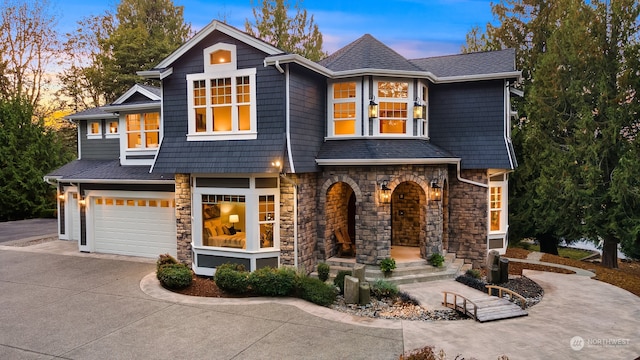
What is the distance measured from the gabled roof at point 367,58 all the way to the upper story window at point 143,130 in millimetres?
6612

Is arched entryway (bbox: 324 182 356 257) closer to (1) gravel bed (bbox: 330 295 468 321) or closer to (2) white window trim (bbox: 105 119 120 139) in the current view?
(1) gravel bed (bbox: 330 295 468 321)

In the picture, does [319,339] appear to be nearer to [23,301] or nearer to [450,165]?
[23,301]

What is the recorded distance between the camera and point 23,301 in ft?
31.2

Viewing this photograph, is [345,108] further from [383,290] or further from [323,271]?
[383,290]

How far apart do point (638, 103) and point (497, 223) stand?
6667 millimetres

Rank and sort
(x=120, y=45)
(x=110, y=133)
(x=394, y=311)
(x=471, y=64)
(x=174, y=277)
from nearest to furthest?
1. (x=394, y=311)
2. (x=174, y=277)
3. (x=471, y=64)
4. (x=110, y=133)
5. (x=120, y=45)

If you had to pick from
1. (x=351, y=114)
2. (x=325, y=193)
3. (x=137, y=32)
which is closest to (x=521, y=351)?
(x=325, y=193)

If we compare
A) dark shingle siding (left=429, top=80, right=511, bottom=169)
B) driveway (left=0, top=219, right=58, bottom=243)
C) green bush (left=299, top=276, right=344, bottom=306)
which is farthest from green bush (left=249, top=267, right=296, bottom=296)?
driveway (left=0, top=219, right=58, bottom=243)

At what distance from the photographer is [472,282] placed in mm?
11047

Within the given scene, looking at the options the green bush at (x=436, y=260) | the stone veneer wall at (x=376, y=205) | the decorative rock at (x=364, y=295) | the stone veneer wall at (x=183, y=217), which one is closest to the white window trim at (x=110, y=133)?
the stone veneer wall at (x=183, y=217)

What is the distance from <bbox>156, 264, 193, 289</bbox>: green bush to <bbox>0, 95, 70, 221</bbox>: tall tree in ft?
60.9

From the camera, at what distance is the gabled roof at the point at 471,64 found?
13.5m

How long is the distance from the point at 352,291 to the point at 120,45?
2668cm

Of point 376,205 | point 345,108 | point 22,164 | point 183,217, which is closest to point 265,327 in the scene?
point 376,205
